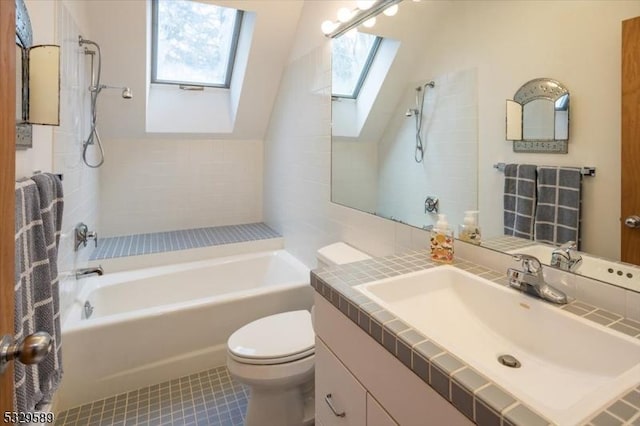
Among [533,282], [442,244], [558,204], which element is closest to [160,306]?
[442,244]

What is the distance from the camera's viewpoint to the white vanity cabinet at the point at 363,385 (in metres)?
0.74

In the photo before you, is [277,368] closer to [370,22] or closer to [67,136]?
[67,136]

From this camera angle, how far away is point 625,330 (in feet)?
2.62

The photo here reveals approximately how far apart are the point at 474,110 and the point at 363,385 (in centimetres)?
104

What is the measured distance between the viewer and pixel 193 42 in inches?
116

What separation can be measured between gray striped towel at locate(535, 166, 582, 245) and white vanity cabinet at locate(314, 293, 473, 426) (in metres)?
0.65

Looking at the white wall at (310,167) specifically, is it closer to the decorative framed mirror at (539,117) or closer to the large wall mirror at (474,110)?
the large wall mirror at (474,110)

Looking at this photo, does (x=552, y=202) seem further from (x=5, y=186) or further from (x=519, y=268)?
(x=5, y=186)

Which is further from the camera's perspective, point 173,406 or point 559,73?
point 173,406

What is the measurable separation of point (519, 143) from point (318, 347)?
0.95 metres

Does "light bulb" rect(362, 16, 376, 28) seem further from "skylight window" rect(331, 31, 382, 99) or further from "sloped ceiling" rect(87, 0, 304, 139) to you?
"sloped ceiling" rect(87, 0, 304, 139)

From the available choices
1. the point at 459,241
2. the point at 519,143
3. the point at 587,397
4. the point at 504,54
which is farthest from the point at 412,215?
the point at 587,397

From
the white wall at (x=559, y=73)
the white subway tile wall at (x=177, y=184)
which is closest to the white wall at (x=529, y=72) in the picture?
the white wall at (x=559, y=73)

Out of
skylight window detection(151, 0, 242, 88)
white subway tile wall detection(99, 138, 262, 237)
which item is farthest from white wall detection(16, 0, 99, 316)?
skylight window detection(151, 0, 242, 88)
